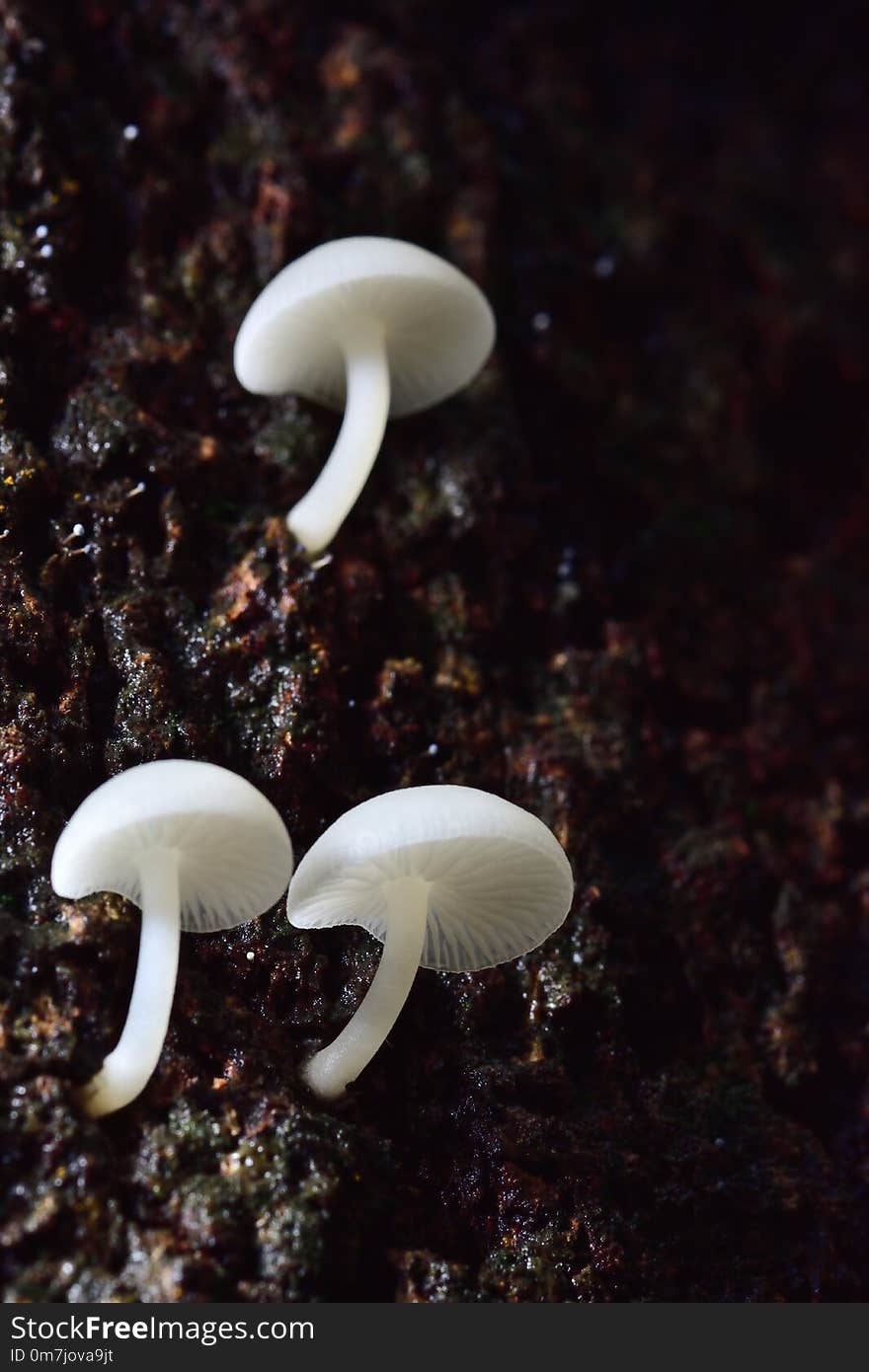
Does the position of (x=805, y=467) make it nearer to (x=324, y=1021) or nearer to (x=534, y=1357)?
(x=324, y=1021)

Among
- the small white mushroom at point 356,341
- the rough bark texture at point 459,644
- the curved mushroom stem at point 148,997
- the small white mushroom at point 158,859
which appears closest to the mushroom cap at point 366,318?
the small white mushroom at point 356,341

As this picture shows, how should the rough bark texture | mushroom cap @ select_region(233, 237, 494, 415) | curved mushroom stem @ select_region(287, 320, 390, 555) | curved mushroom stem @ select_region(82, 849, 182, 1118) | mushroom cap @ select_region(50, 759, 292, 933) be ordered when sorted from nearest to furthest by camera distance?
mushroom cap @ select_region(50, 759, 292, 933)
curved mushroom stem @ select_region(82, 849, 182, 1118)
the rough bark texture
mushroom cap @ select_region(233, 237, 494, 415)
curved mushroom stem @ select_region(287, 320, 390, 555)

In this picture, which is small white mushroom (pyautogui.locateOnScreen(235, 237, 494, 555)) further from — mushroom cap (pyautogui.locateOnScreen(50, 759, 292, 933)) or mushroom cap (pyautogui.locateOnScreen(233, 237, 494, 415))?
mushroom cap (pyautogui.locateOnScreen(50, 759, 292, 933))

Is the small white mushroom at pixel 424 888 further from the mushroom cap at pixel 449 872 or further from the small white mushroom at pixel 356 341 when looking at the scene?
the small white mushroom at pixel 356 341

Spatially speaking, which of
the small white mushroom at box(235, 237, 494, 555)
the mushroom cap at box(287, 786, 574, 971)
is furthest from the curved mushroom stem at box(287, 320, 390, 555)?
the mushroom cap at box(287, 786, 574, 971)

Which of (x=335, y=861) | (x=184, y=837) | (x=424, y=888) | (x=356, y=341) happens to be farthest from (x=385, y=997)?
(x=356, y=341)

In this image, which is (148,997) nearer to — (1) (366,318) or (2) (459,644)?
(2) (459,644)
